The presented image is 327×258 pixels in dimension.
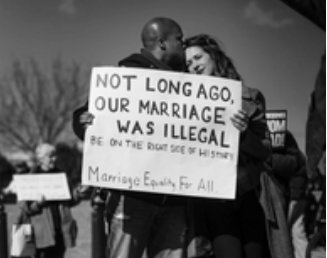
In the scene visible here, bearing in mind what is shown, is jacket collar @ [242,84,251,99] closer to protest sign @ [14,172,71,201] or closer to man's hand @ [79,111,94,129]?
man's hand @ [79,111,94,129]

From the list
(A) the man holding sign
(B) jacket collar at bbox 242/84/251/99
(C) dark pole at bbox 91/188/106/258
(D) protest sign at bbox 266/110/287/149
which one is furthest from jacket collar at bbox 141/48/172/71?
(C) dark pole at bbox 91/188/106/258

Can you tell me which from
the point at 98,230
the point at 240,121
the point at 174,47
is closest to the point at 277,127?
the point at 240,121

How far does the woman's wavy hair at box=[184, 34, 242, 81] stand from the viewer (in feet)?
13.7

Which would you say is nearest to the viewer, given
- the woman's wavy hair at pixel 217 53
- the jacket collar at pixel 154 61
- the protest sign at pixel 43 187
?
the jacket collar at pixel 154 61

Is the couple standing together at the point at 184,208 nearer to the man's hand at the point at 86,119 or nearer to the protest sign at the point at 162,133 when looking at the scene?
the man's hand at the point at 86,119

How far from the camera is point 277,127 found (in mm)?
5598

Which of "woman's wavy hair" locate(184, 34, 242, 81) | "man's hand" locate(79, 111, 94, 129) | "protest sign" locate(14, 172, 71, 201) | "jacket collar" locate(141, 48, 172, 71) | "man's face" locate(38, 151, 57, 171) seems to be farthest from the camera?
"man's face" locate(38, 151, 57, 171)

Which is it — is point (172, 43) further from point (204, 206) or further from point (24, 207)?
point (24, 207)

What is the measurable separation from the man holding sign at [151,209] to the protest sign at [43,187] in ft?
9.15

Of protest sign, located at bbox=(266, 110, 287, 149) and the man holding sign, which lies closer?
the man holding sign

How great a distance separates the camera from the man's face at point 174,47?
3789 millimetres

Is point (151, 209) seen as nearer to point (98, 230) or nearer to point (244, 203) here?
point (244, 203)

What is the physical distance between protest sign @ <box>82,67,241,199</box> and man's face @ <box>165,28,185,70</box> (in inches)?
4.9

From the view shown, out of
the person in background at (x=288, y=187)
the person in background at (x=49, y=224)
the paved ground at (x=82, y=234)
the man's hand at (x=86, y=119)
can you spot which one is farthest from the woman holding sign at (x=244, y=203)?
the paved ground at (x=82, y=234)
